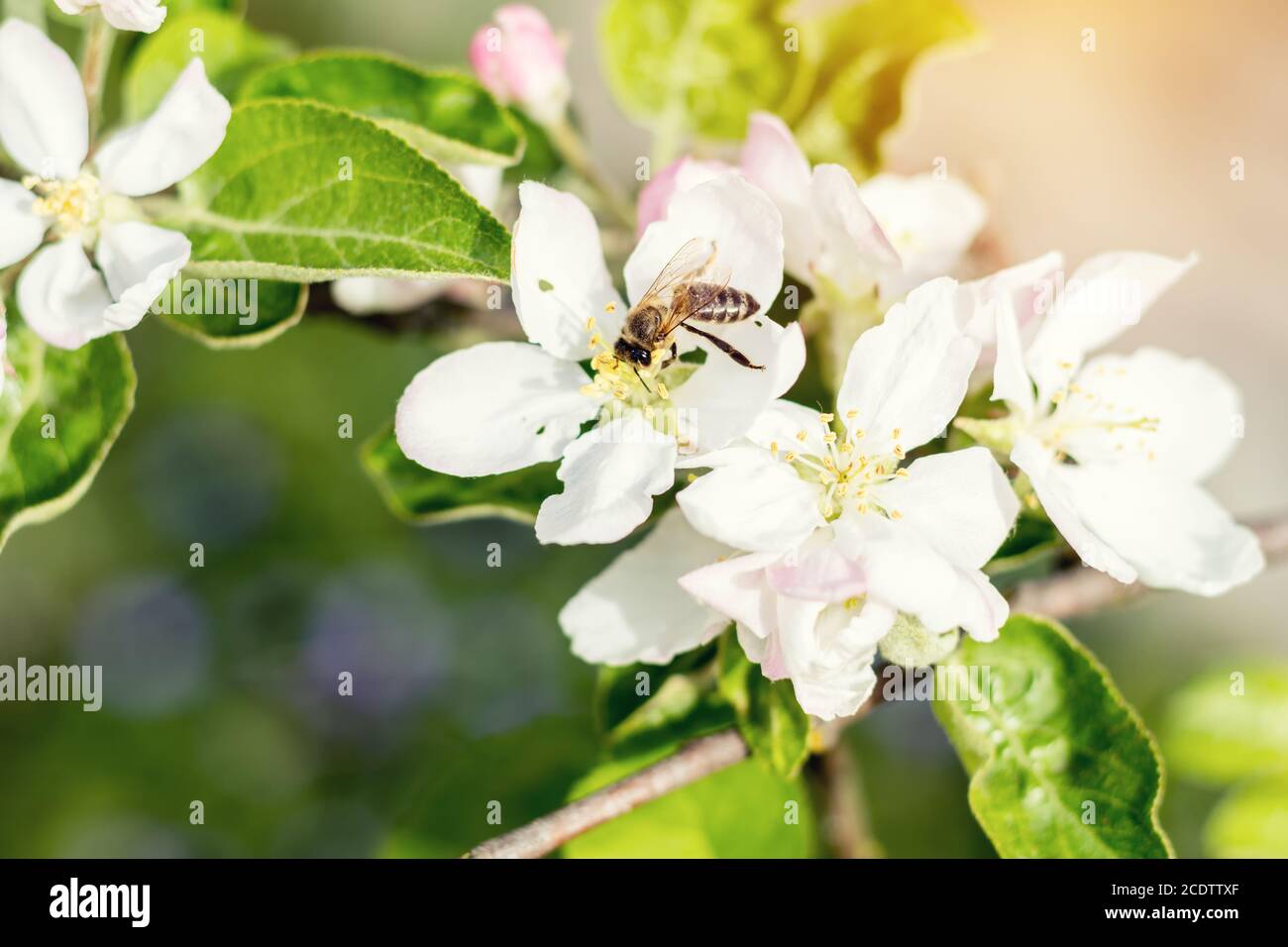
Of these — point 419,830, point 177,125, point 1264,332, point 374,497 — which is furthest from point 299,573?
point 1264,332

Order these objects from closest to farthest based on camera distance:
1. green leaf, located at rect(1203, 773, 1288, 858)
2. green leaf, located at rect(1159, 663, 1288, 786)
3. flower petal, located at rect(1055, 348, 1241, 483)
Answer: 1. flower petal, located at rect(1055, 348, 1241, 483)
2. green leaf, located at rect(1203, 773, 1288, 858)
3. green leaf, located at rect(1159, 663, 1288, 786)

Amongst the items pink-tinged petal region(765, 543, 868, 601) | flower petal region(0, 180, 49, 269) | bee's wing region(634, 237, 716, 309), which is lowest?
pink-tinged petal region(765, 543, 868, 601)

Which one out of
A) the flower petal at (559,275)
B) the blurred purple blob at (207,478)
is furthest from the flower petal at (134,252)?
the blurred purple blob at (207,478)

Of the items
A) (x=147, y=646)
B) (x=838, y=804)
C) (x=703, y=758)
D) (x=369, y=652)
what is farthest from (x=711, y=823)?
(x=147, y=646)

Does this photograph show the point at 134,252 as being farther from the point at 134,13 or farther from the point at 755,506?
the point at 755,506

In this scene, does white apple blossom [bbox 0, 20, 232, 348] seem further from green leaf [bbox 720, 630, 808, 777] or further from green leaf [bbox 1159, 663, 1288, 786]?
green leaf [bbox 1159, 663, 1288, 786]

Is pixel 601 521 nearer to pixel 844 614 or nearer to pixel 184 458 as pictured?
pixel 844 614

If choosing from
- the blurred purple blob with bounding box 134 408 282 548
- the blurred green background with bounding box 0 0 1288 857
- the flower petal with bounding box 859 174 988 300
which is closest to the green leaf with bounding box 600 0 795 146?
the flower petal with bounding box 859 174 988 300

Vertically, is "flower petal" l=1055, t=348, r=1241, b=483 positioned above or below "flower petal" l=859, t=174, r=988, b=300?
below
